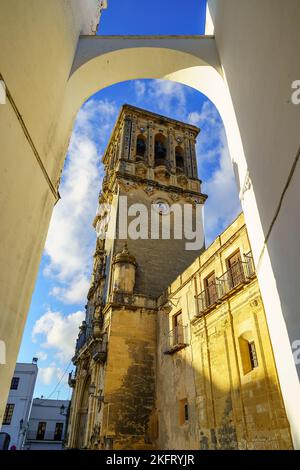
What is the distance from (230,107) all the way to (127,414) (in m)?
12.8

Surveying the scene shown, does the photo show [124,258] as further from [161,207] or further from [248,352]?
[248,352]

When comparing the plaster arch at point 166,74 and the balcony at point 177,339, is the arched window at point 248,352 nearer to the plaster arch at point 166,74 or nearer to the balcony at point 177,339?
the balcony at point 177,339

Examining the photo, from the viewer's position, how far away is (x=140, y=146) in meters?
23.1

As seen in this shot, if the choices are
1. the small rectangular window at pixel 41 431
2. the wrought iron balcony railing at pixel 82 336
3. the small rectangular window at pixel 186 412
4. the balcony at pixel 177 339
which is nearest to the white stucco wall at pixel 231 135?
the balcony at pixel 177 339

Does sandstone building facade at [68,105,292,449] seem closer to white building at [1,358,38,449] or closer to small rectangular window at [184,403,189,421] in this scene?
small rectangular window at [184,403,189,421]

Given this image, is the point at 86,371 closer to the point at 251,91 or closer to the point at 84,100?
the point at 84,100

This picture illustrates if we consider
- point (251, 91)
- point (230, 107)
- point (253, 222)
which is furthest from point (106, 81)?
point (253, 222)

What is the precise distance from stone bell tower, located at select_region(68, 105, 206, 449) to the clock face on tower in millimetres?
65

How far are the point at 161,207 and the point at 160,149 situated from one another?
5.53m

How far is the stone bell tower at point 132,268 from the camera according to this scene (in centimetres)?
1341

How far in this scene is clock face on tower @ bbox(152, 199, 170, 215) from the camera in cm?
2011

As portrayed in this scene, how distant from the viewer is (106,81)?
15.0ft

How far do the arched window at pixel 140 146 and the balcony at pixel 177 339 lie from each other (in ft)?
42.3

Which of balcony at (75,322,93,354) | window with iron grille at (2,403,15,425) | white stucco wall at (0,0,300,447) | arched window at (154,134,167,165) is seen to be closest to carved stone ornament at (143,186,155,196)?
arched window at (154,134,167,165)
